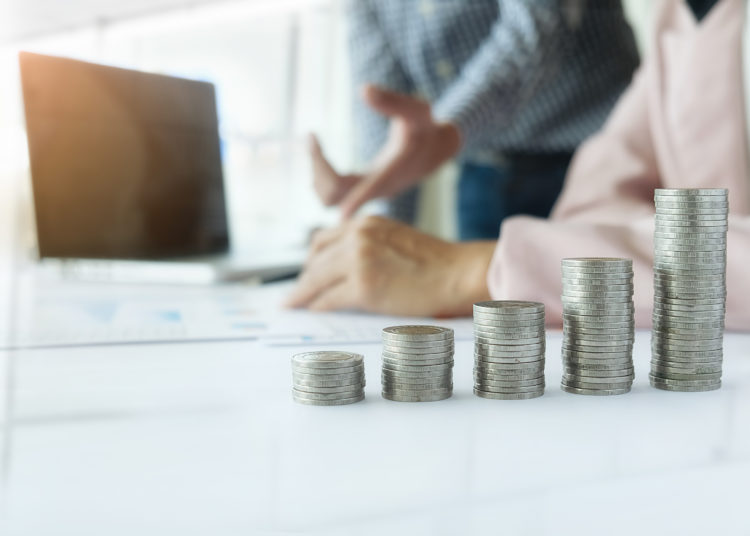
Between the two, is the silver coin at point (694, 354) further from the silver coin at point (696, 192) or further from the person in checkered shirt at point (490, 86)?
the person in checkered shirt at point (490, 86)

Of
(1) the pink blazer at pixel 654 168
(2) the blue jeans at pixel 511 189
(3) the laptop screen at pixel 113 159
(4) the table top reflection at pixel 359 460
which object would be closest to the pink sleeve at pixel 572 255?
(1) the pink blazer at pixel 654 168

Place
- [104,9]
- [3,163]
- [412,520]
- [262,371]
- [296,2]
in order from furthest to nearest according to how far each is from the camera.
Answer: [296,2] < [104,9] < [3,163] < [262,371] < [412,520]

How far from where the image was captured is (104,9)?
15.1 ft

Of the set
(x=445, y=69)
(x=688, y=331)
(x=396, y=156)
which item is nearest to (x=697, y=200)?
(x=688, y=331)

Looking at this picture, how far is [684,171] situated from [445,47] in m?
0.98

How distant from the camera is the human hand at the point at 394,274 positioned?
109 cm

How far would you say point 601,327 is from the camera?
665 millimetres

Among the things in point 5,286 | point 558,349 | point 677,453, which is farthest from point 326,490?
point 5,286

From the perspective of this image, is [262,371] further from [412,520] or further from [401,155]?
[401,155]

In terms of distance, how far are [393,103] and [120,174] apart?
1.85ft

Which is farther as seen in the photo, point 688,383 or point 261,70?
point 261,70

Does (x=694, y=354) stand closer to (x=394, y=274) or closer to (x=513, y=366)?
(x=513, y=366)

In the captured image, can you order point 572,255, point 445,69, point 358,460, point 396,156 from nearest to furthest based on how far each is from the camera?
1. point 358,460
2. point 572,255
3. point 396,156
4. point 445,69

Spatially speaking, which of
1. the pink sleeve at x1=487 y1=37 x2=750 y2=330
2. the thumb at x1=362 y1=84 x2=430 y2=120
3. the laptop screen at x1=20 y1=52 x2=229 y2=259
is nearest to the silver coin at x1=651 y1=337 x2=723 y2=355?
the pink sleeve at x1=487 y1=37 x2=750 y2=330
